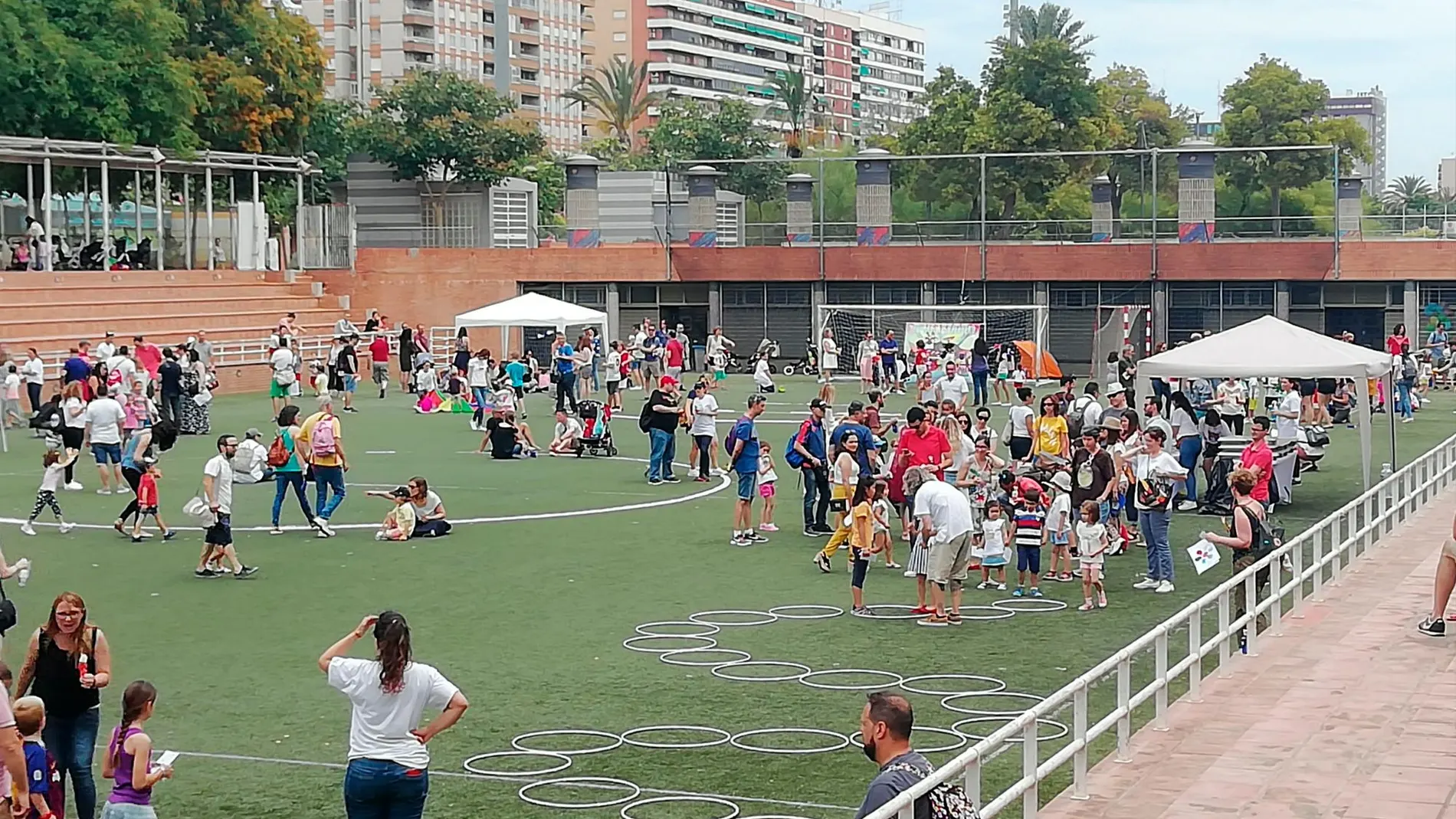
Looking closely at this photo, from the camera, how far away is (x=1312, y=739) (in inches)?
456

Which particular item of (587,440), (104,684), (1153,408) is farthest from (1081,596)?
(587,440)

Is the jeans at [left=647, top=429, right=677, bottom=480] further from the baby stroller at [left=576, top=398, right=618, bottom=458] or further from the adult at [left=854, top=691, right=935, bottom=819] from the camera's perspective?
the adult at [left=854, top=691, right=935, bottom=819]

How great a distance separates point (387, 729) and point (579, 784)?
115 inches

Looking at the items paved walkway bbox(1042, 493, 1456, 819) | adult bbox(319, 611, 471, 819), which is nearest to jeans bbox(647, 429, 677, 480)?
paved walkway bbox(1042, 493, 1456, 819)

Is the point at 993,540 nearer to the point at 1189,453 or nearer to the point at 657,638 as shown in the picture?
the point at 657,638

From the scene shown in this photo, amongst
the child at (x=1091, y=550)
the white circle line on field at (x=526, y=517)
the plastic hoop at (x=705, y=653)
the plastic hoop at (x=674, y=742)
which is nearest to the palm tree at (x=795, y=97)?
the white circle line on field at (x=526, y=517)

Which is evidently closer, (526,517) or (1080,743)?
(1080,743)

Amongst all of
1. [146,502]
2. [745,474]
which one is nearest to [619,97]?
[745,474]

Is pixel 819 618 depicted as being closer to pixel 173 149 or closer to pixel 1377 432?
pixel 1377 432

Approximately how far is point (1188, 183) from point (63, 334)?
99.2ft

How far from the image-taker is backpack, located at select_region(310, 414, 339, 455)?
21.6m

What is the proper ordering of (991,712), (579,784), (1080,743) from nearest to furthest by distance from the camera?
(1080,743) < (579,784) < (991,712)

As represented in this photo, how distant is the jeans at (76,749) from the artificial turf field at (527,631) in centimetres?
76

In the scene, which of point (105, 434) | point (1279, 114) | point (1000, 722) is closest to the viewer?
point (1000, 722)
